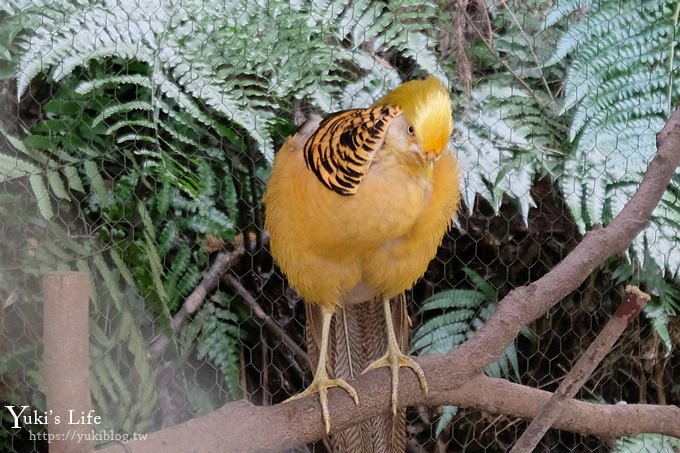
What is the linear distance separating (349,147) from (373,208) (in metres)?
0.11

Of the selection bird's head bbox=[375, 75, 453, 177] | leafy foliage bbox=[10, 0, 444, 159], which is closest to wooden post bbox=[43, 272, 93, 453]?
bird's head bbox=[375, 75, 453, 177]

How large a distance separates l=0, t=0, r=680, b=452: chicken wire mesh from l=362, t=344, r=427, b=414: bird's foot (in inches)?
23.5

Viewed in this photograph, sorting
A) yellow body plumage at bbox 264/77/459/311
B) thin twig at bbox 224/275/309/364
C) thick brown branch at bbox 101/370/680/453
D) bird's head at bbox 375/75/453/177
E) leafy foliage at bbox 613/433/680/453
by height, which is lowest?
leafy foliage at bbox 613/433/680/453

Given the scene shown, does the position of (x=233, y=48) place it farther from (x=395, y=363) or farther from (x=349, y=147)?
(x=395, y=363)

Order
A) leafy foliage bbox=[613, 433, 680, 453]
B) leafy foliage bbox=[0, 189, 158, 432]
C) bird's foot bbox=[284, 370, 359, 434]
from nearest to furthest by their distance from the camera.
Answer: bird's foot bbox=[284, 370, 359, 434] → leafy foliage bbox=[0, 189, 158, 432] → leafy foliage bbox=[613, 433, 680, 453]

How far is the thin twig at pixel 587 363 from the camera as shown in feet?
4.24

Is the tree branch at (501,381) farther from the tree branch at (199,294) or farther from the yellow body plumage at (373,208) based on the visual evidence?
the tree branch at (199,294)

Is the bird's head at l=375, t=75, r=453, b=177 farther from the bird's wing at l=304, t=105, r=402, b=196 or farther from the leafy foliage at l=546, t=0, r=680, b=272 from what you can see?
the leafy foliage at l=546, t=0, r=680, b=272

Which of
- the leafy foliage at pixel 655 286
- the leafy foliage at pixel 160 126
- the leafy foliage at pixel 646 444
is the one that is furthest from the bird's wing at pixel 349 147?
the leafy foliage at pixel 646 444

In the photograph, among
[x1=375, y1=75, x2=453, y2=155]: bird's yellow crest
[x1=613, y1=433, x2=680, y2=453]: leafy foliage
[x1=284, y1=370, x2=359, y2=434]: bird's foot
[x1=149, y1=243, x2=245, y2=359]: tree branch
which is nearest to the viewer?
[x1=375, y1=75, x2=453, y2=155]: bird's yellow crest

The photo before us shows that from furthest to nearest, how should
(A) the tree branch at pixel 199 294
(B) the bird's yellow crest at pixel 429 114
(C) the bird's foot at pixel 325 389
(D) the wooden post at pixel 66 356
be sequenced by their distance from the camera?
(A) the tree branch at pixel 199 294 → (C) the bird's foot at pixel 325 389 → (B) the bird's yellow crest at pixel 429 114 → (D) the wooden post at pixel 66 356

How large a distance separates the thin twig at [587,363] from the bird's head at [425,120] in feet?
1.25

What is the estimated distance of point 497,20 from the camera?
2229 millimetres

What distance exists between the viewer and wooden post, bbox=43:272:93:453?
1.13 meters
